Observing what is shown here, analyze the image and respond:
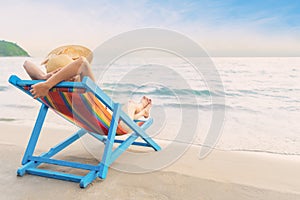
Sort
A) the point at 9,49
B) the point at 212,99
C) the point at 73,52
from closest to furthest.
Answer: the point at 73,52 < the point at 212,99 < the point at 9,49

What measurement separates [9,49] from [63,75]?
1781cm

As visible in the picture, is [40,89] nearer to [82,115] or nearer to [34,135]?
[82,115]

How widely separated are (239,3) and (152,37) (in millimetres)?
15786

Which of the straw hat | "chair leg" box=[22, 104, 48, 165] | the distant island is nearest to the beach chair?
"chair leg" box=[22, 104, 48, 165]

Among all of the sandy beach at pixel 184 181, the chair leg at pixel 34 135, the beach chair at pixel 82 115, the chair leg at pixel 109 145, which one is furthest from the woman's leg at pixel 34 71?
the sandy beach at pixel 184 181

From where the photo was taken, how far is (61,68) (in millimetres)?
2055

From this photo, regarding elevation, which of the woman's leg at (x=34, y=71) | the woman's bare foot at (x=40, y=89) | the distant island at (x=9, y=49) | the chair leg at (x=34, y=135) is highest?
the woman's leg at (x=34, y=71)

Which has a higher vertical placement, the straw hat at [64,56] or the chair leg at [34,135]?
the straw hat at [64,56]

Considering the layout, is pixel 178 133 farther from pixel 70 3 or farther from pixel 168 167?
pixel 70 3

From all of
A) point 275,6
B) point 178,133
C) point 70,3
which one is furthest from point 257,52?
point 178,133

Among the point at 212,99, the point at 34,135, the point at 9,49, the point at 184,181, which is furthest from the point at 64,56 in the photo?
the point at 9,49

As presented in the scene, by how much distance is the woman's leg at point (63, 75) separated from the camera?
6.39 ft

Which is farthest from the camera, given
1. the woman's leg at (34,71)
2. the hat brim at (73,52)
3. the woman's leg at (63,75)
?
the hat brim at (73,52)

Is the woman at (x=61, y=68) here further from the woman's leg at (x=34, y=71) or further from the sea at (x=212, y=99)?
the sea at (x=212, y=99)
